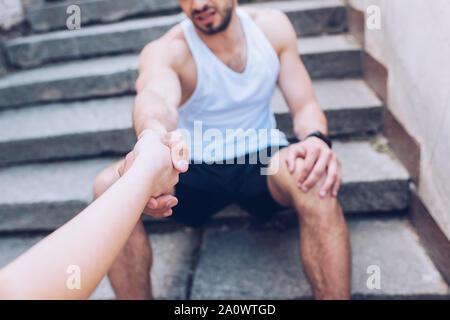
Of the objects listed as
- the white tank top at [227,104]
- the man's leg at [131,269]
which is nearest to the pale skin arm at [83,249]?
the man's leg at [131,269]

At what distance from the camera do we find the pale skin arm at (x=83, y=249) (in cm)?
73

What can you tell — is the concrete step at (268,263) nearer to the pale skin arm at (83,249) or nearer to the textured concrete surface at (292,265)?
the textured concrete surface at (292,265)

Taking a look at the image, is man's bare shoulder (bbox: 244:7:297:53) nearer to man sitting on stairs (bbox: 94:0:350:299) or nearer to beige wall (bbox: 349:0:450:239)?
man sitting on stairs (bbox: 94:0:350:299)

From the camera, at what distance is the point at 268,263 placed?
6.11ft

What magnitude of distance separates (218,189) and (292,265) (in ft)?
1.71

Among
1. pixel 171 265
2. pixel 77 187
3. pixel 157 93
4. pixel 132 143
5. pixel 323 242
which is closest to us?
pixel 323 242

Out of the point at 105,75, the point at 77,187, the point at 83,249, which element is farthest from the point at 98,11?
the point at 83,249

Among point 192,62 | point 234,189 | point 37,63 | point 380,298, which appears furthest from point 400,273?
point 37,63

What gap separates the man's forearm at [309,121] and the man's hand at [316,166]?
21 cm

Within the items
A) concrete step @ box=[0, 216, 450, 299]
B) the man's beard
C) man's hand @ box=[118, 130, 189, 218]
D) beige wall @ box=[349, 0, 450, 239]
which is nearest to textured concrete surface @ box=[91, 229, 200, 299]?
concrete step @ box=[0, 216, 450, 299]

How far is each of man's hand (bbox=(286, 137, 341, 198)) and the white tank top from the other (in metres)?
0.28

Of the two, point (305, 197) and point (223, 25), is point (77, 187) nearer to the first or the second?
point (223, 25)
